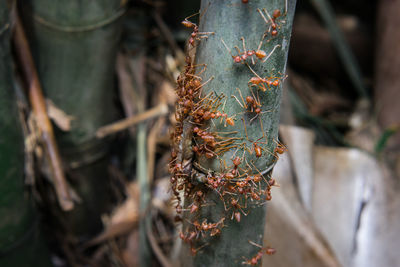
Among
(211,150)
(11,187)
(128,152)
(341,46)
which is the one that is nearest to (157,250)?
(128,152)

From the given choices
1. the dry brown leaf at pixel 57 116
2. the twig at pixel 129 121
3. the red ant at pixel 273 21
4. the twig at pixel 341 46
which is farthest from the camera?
the twig at pixel 341 46

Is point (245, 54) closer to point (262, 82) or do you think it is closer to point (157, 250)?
point (262, 82)

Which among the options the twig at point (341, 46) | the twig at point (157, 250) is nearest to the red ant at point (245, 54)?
the twig at point (157, 250)

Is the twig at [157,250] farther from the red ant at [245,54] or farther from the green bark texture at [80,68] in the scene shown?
the red ant at [245,54]

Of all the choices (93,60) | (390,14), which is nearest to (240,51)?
(93,60)

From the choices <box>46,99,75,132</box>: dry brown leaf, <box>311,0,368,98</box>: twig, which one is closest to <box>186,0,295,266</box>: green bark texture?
Answer: <box>46,99,75,132</box>: dry brown leaf

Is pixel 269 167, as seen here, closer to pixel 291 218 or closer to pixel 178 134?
pixel 178 134

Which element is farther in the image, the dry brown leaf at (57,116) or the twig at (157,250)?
the twig at (157,250)
